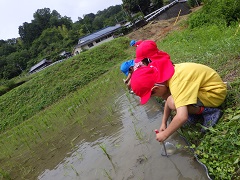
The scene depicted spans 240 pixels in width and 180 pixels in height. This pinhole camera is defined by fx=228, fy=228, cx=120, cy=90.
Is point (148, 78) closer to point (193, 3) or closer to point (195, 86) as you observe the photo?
point (195, 86)

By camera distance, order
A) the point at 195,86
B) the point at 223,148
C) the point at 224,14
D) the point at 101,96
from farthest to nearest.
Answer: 1. the point at 224,14
2. the point at 101,96
3. the point at 195,86
4. the point at 223,148

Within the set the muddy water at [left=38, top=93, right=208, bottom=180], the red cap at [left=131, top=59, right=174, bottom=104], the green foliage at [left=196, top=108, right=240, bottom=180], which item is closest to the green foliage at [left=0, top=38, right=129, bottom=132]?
the muddy water at [left=38, top=93, right=208, bottom=180]

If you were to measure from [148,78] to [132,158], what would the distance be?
1.38m

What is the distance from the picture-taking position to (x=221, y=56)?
440 cm

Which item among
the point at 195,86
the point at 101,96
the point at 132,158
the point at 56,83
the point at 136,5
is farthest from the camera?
the point at 136,5

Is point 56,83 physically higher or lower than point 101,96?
higher

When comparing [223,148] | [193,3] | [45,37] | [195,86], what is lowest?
[193,3]

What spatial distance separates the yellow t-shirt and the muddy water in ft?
2.23

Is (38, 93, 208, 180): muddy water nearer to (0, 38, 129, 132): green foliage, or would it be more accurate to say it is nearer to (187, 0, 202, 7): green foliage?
(0, 38, 129, 132): green foliage

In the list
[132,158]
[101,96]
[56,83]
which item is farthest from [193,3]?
[132,158]

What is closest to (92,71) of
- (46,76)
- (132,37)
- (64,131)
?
(46,76)

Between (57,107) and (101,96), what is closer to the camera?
(101,96)

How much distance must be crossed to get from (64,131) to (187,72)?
15.1 feet

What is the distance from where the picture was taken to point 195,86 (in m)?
2.19
